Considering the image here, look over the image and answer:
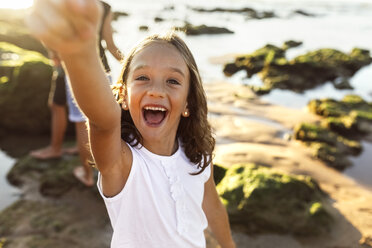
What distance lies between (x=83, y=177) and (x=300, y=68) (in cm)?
871

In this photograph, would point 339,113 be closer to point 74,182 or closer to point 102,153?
point 74,182

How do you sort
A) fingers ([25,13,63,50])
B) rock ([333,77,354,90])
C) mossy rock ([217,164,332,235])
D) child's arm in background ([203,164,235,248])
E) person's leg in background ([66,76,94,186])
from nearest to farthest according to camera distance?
fingers ([25,13,63,50])
child's arm in background ([203,164,235,248])
mossy rock ([217,164,332,235])
person's leg in background ([66,76,94,186])
rock ([333,77,354,90])

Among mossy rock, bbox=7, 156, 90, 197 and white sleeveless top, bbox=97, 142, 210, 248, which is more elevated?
white sleeveless top, bbox=97, 142, 210, 248

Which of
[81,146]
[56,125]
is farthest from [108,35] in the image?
[56,125]

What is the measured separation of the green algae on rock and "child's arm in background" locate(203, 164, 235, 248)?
22.3 ft

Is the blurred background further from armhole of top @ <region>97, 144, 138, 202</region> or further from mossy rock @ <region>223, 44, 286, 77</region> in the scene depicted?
armhole of top @ <region>97, 144, 138, 202</region>

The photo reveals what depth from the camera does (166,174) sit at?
5.03 feet

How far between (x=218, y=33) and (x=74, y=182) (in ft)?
44.1

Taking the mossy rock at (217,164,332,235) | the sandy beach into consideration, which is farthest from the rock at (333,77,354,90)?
the mossy rock at (217,164,332,235)

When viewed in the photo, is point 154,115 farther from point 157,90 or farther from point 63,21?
point 63,21

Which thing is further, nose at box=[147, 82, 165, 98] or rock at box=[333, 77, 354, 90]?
rock at box=[333, 77, 354, 90]

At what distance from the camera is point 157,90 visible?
1.40 metres

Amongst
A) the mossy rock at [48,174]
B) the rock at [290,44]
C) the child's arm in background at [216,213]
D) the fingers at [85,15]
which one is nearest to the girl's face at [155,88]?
the child's arm in background at [216,213]

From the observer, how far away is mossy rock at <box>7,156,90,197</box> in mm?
3467
